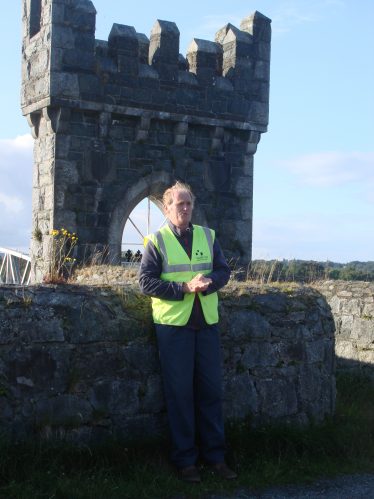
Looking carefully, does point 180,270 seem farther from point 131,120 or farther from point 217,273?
point 131,120

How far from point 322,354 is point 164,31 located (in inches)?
300

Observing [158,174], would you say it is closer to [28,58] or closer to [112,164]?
[112,164]

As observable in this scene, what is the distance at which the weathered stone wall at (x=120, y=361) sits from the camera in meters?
5.17

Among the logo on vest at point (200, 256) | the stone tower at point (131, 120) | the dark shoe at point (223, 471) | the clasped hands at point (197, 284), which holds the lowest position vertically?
the dark shoe at point (223, 471)

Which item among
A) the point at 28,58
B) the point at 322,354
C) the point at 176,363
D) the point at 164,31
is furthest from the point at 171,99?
the point at 176,363

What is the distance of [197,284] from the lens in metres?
5.37

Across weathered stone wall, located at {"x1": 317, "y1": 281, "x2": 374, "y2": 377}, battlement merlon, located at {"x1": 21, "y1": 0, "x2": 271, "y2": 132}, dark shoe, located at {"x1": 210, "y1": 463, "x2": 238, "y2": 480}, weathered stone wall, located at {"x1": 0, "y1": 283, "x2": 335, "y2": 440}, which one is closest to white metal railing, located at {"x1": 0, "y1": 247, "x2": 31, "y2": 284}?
battlement merlon, located at {"x1": 21, "y1": 0, "x2": 271, "y2": 132}

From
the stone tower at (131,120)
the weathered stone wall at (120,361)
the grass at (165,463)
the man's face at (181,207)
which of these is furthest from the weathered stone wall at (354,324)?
the man's face at (181,207)

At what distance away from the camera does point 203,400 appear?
18.2 feet

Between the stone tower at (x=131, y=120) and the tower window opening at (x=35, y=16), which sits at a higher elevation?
the tower window opening at (x=35, y=16)

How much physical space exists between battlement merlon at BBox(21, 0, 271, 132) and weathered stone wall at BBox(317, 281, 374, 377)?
4.50 metres

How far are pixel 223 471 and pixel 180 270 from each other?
1438 millimetres

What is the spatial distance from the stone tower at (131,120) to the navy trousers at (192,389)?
6.62 m

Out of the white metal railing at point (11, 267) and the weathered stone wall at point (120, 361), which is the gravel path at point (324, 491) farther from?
the white metal railing at point (11, 267)
